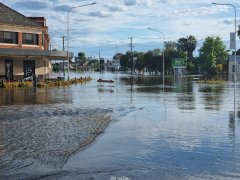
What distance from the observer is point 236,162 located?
9.89 meters

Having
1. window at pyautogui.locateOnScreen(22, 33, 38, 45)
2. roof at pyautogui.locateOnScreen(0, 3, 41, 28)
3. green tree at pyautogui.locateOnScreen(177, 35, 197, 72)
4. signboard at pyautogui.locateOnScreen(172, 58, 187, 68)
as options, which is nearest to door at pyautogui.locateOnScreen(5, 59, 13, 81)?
window at pyautogui.locateOnScreen(22, 33, 38, 45)

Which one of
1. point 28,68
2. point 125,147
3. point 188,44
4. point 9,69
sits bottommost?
point 125,147

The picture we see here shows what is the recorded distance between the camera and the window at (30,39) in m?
55.1

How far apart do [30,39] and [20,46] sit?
236 centimetres

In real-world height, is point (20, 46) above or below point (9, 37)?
below

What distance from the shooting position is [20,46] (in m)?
54.0

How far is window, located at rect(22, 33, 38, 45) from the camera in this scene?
55.1 meters

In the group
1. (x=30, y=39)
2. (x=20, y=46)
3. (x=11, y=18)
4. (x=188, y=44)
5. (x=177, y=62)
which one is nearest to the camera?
(x=20, y=46)

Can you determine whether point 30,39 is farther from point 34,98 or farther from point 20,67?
point 34,98

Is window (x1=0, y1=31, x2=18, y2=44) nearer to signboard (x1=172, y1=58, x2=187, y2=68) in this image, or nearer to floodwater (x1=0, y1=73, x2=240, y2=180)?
floodwater (x1=0, y1=73, x2=240, y2=180)

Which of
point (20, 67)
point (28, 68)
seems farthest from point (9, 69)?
point (28, 68)

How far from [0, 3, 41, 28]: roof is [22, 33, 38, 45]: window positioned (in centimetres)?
124

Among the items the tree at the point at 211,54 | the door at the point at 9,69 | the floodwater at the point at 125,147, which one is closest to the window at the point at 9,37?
the door at the point at 9,69

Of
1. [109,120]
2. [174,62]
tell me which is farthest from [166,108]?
[174,62]
